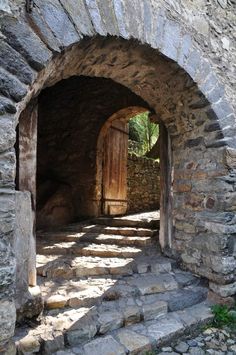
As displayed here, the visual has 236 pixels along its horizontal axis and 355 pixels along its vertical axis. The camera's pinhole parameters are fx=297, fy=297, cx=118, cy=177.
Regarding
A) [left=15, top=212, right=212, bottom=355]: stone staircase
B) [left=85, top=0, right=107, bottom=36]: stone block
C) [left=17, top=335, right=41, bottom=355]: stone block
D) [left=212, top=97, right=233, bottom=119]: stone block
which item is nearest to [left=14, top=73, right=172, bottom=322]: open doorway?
[left=15, top=212, right=212, bottom=355]: stone staircase

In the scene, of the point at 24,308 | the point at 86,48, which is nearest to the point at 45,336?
the point at 24,308

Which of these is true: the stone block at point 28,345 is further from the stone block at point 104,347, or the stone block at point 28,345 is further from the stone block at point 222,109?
the stone block at point 222,109

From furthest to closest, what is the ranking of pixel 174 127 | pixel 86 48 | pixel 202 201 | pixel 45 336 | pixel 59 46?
pixel 174 127
pixel 202 201
pixel 86 48
pixel 45 336
pixel 59 46

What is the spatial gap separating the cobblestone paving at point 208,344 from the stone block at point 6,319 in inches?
49.8

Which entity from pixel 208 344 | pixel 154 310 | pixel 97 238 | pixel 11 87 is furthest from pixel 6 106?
pixel 97 238

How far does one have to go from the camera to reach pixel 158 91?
3281mm

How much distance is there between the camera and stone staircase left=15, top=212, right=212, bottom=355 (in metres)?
2.24

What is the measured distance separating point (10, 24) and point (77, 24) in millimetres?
496

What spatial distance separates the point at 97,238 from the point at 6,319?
2679mm

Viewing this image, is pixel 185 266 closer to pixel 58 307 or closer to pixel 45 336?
pixel 58 307

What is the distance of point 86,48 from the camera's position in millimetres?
2305

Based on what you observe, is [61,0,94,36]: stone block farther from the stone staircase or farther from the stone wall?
the stone wall

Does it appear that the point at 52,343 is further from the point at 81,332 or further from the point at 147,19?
the point at 147,19

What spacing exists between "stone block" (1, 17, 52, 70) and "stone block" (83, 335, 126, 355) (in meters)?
1.99
